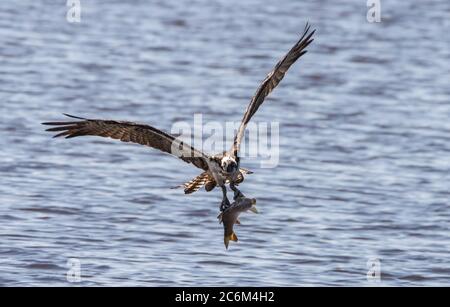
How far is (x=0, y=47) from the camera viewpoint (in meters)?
23.1

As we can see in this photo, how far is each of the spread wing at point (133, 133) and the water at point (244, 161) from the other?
1758mm

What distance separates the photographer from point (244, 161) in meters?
16.6

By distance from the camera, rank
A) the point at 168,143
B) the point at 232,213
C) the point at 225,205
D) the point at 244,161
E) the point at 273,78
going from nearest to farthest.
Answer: the point at 232,213 < the point at 225,205 < the point at 168,143 < the point at 273,78 < the point at 244,161

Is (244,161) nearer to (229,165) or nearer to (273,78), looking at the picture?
(273,78)

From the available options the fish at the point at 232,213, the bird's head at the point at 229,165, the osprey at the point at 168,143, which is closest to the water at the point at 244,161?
the osprey at the point at 168,143

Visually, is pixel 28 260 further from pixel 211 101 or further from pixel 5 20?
pixel 5 20

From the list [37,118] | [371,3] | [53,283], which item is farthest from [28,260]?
[371,3]

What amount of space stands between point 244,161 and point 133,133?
647 cm

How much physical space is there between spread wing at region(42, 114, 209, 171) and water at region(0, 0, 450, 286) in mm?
1758

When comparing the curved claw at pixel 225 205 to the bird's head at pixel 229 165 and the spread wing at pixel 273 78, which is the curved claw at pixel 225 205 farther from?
the spread wing at pixel 273 78

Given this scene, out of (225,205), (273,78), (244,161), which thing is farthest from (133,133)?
(244,161)

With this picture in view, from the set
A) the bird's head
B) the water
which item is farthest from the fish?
the water

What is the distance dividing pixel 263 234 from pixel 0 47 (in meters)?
10.8

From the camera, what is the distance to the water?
41.1 ft
